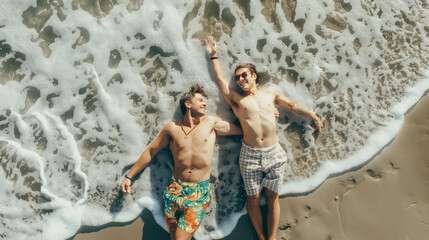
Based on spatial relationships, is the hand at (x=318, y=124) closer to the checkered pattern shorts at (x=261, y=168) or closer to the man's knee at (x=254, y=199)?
the checkered pattern shorts at (x=261, y=168)

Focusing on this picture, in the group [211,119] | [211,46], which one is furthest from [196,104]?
[211,46]

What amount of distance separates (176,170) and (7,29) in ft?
9.65

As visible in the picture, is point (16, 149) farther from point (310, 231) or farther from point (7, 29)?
point (310, 231)

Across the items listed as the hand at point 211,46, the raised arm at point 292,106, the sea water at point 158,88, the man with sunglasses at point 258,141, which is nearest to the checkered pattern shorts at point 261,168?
the man with sunglasses at point 258,141

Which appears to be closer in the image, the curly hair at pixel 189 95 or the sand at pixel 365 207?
the curly hair at pixel 189 95

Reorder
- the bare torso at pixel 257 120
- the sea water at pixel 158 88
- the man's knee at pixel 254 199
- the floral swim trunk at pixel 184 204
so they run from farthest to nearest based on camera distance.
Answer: the sea water at pixel 158 88
the man's knee at pixel 254 199
the bare torso at pixel 257 120
the floral swim trunk at pixel 184 204

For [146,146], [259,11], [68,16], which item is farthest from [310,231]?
[68,16]

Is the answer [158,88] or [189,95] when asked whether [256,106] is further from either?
[158,88]

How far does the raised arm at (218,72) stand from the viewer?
3416 mm

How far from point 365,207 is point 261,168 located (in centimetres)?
152

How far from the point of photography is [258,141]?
128 inches

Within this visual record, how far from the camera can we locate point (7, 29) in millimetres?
3465

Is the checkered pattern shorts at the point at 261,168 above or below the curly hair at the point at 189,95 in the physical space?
below

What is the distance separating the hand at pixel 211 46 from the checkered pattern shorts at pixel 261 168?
1.28m
